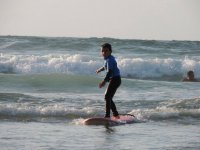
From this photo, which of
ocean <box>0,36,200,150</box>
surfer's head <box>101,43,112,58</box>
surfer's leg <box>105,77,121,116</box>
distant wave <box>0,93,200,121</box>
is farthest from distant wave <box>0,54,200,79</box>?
surfer's head <box>101,43,112,58</box>

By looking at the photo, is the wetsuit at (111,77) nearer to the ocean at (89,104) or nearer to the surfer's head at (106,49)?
the surfer's head at (106,49)

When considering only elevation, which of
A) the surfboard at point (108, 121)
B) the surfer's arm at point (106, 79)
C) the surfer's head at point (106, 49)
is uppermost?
the surfer's head at point (106, 49)

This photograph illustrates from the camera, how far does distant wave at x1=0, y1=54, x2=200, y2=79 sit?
93.0 feet

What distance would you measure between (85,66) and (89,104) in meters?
12.6

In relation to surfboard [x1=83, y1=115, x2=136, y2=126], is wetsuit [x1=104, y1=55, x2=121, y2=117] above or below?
above

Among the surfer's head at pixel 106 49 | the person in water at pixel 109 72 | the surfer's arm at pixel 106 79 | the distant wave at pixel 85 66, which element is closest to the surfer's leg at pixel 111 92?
the person in water at pixel 109 72

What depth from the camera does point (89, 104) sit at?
16.1 metres

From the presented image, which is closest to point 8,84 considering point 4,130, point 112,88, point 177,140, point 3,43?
point 112,88

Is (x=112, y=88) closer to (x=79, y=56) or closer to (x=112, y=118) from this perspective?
(x=112, y=118)

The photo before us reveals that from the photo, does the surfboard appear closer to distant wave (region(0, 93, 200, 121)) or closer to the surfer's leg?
the surfer's leg

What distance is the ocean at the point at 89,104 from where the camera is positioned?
1062 cm

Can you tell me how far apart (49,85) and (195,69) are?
10.8 metres

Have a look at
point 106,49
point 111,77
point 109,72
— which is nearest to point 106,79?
point 109,72

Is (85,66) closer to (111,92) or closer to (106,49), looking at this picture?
(111,92)
